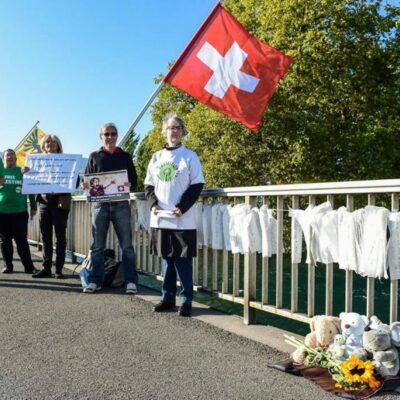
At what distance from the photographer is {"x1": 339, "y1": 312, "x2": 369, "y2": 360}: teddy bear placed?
3.02 meters

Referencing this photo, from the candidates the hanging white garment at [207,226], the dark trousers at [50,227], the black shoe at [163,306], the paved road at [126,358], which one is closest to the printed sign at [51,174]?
the dark trousers at [50,227]

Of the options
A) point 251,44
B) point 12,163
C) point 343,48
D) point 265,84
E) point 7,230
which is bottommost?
point 7,230

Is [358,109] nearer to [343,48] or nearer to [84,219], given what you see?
[343,48]

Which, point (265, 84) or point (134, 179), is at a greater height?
point (265, 84)

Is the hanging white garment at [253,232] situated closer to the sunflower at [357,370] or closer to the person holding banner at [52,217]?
the sunflower at [357,370]

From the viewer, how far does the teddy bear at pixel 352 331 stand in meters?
3.02

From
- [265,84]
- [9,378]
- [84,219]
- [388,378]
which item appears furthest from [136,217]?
[388,378]

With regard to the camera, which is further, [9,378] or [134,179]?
[134,179]

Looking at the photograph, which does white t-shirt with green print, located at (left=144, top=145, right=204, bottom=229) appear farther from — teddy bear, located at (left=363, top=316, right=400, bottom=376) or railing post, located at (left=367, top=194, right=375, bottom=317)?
teddy bear, located at (left=363, top=316, right=400, bottom=376)

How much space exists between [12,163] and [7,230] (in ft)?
3.29

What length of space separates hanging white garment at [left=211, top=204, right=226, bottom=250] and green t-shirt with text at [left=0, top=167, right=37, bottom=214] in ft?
11.6

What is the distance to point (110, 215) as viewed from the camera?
5777 mm

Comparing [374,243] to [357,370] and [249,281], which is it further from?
[249,281]

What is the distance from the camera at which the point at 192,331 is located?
4.10m
